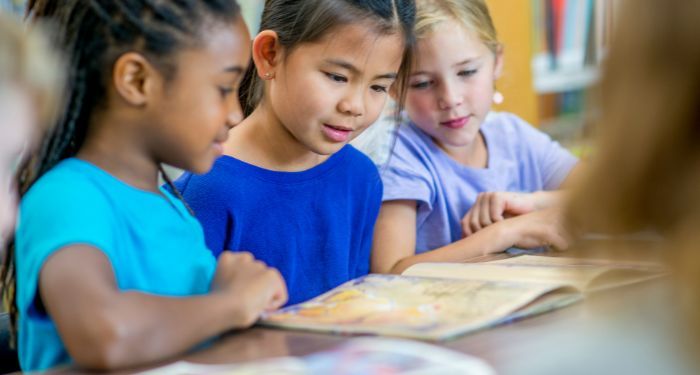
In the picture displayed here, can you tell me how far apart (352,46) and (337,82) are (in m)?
0.06

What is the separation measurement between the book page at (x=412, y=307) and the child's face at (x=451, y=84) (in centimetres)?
70

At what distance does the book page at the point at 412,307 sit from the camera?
40.0 inches

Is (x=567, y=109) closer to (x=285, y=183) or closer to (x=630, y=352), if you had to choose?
(x=285, y=183)

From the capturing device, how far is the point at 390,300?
1.15 metres

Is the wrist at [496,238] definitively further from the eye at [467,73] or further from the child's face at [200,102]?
the child's face at [200,102]

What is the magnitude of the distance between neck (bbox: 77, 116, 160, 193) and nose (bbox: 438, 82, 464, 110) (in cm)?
87

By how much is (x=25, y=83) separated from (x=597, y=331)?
571 mm

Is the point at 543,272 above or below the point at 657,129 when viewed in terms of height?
below

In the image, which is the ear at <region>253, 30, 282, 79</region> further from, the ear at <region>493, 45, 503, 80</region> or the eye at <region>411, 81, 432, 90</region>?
the ear at <region>493, 45, 503, 80</region>

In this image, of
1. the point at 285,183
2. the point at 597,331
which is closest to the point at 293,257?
the point at 285,183

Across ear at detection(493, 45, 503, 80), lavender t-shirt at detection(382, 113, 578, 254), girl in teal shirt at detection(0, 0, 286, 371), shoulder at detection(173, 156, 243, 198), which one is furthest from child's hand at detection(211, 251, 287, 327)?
ear at detection(493, 45, 503, 80)

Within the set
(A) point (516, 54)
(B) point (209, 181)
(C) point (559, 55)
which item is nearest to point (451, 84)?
(B) point (209, 181)

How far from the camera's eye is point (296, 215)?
1.69 meters

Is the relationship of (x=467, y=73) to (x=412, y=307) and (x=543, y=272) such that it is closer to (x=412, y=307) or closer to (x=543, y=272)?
(x=543, y=272)
